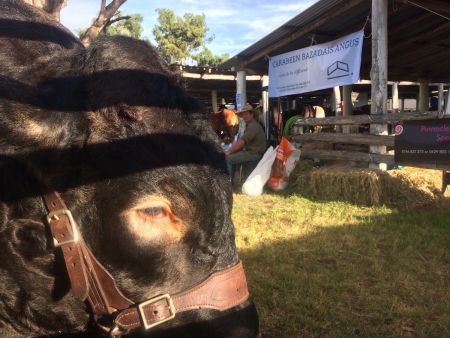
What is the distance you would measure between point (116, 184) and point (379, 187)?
5701mm

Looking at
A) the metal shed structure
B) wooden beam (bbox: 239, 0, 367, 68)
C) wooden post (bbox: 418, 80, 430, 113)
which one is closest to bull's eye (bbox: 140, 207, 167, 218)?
the metal shed structure

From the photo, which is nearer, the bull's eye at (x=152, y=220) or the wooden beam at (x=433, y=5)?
the bull's eye at (x=152, y=220)

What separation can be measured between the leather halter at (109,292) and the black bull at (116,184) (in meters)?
0.02

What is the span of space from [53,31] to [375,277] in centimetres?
338

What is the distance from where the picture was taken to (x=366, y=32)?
31.8 ft

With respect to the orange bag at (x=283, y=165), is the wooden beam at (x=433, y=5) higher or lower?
higher

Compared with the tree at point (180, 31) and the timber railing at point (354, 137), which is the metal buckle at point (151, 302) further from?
the tree at point (180, 31)

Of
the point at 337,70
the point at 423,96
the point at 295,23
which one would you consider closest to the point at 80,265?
the point at 337,70

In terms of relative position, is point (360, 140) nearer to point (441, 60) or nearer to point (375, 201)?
point (375, 201)

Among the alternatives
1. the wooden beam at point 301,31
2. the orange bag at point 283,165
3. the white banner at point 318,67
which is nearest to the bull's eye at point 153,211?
the orange bag at point 283,165

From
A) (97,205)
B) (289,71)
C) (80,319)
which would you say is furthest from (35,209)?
(289,71)

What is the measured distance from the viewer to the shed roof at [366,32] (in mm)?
7887

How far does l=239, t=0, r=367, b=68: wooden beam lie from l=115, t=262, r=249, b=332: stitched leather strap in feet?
23.8

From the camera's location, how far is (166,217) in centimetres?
139
